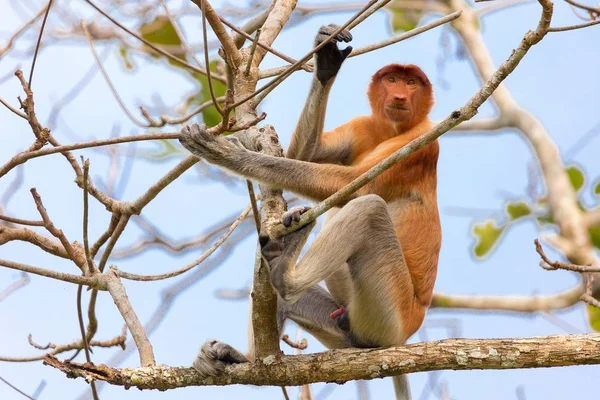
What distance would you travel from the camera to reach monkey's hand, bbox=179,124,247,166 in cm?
439

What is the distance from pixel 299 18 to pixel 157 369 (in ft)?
20.5

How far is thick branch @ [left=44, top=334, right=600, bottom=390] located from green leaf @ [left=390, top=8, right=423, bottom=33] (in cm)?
770

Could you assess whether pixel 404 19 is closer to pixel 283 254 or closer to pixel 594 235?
pixel 594 235

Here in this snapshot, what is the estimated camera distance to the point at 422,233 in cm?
496

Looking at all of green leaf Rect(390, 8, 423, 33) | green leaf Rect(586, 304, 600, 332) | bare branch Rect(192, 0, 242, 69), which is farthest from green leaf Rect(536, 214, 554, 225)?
bare branch Rect(192, 0, 242, 69)

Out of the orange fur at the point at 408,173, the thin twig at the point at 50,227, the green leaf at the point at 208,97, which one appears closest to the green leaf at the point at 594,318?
the orange fur at the point at 408,173

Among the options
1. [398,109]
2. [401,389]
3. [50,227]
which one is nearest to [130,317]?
[50,227]

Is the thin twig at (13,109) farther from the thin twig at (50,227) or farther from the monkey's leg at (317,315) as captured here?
the monkey's leg at (317,315)

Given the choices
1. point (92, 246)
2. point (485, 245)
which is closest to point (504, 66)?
point (92, 246)

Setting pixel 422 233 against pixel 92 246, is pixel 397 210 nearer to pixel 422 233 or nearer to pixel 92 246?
pixel 422 233

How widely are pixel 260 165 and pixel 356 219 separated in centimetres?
63

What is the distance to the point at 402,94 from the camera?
518 centimetres

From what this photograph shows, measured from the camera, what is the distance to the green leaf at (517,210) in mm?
9281

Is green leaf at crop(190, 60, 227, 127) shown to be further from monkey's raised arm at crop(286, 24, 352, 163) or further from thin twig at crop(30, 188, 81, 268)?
thin twig at crop(30, 188, 81, 268)
